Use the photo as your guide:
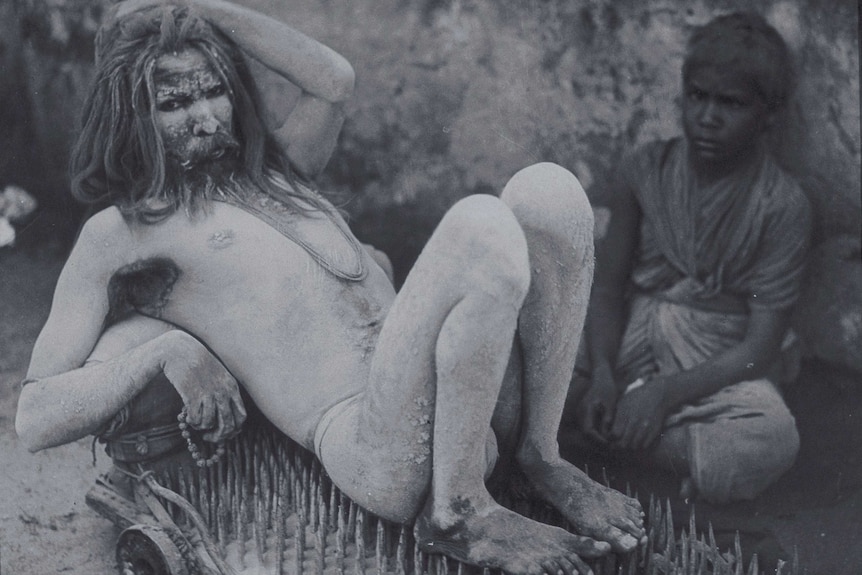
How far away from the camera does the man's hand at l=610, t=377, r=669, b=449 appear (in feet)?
11.5

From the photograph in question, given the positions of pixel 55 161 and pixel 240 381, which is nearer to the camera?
pixel 240 381

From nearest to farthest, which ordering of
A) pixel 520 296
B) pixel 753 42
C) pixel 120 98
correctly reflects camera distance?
pixel 520 296 < pixel 120 98 < pixel 753 42

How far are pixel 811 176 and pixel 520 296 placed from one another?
148cm

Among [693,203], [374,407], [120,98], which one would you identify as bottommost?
[374,407]

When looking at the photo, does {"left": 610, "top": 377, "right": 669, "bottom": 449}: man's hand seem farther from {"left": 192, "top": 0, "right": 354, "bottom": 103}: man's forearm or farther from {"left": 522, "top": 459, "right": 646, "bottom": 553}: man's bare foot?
{"left": 192, "top": 0, "right": 354, "bottom": 103}: man's forearm

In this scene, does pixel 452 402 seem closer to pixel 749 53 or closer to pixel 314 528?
pixel 314 528

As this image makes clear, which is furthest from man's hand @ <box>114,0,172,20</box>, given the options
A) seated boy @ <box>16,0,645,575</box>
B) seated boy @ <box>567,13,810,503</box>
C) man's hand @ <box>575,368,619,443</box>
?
man's hand @ <box>575,368,619,443</box>

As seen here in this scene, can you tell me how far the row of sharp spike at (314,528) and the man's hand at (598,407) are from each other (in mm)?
324

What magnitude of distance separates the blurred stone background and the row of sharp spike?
89 cm

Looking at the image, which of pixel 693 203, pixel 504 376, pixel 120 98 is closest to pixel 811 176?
pixel 693 203

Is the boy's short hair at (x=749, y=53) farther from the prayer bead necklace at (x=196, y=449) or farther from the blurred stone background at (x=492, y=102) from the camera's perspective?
the prayer bead necklace at (x=196, y=449)

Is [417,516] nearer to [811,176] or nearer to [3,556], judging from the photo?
[3,556]

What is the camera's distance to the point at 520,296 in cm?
253

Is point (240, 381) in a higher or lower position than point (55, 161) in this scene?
lower
